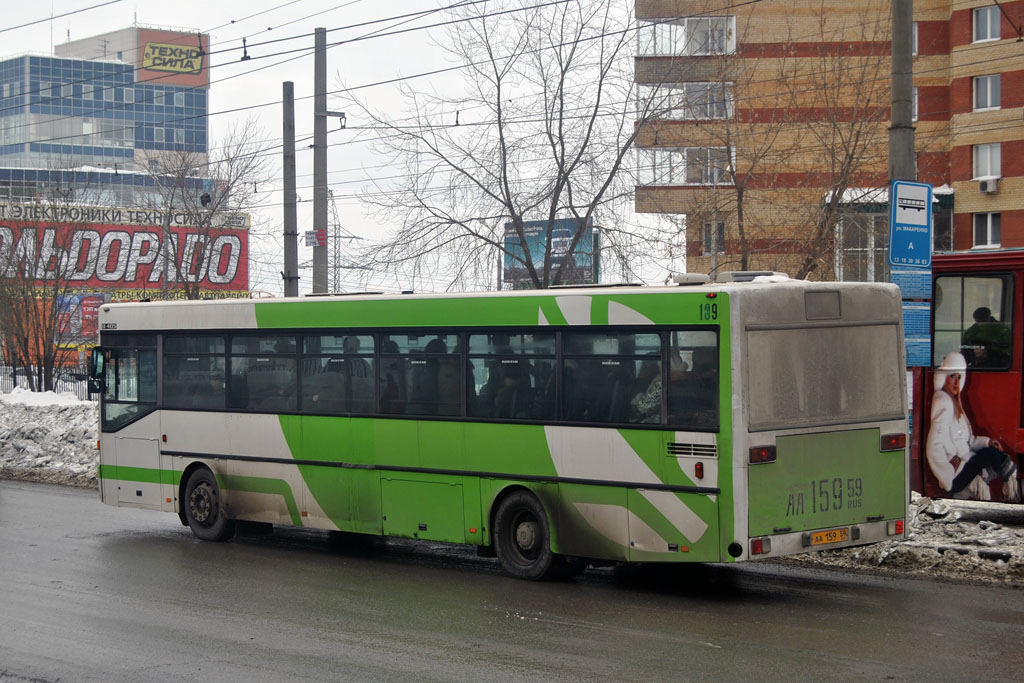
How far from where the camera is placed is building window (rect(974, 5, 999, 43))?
48531 millimetres

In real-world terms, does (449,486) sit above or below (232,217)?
below

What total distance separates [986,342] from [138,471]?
10026 mm

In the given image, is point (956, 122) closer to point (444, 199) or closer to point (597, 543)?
point (444, 199)

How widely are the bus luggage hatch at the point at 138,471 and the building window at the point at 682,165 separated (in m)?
9.71

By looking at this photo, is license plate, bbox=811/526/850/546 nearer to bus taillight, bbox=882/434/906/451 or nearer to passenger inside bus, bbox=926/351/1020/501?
bus taillight, bbox=882/434/906/451

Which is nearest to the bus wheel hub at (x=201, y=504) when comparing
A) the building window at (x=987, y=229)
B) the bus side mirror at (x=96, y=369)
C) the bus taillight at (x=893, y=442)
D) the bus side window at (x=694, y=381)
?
the bus side mirror at (x=96, y=369)

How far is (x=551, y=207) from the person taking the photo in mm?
20766

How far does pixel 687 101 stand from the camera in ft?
68.9

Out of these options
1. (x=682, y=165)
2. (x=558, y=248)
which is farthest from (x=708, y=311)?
(x=558, y=248)

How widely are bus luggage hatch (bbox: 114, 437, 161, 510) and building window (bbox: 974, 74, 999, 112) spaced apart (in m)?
42.7

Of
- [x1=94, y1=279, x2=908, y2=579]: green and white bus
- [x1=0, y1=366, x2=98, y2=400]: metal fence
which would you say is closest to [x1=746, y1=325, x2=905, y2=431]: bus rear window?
[x1=94, y1=279, x2=908, y2=579]: green and white bus

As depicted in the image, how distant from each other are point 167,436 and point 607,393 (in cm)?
641

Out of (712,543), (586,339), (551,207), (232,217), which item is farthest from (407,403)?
(232,217)

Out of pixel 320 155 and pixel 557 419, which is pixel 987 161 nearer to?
pixel 320 155
